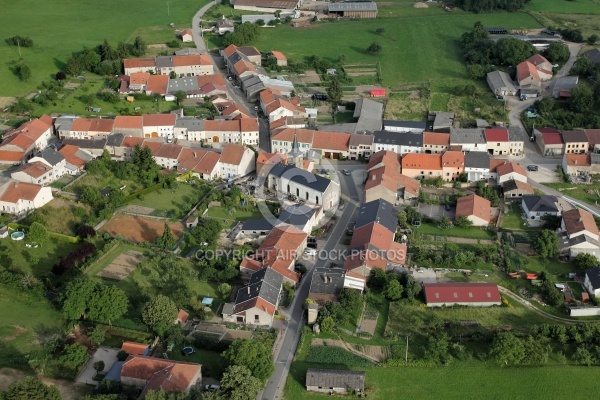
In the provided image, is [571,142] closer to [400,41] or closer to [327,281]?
[327,281]

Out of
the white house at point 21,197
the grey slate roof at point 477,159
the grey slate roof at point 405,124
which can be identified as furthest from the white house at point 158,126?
the grey slate roof at point 477,159

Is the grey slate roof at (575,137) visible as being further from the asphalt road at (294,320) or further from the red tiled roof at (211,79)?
the red tiled roof at (211,79)

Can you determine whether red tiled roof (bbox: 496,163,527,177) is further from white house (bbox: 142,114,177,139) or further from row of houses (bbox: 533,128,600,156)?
white house (bbox: 142,114,177,139)

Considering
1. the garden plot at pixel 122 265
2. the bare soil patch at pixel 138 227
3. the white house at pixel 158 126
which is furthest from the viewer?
the white house at pixel 158 126

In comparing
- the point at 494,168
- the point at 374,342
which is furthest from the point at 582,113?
the point at 374,342

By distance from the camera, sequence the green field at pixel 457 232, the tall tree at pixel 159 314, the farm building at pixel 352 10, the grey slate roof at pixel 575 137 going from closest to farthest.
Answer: the tall tree at pixel 159 314 → the green field at pixel 457 232 → the grey slate roof at pixel 575 137 → the farm building at pixel 352 10

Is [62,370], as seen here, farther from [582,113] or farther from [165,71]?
[582,113]
